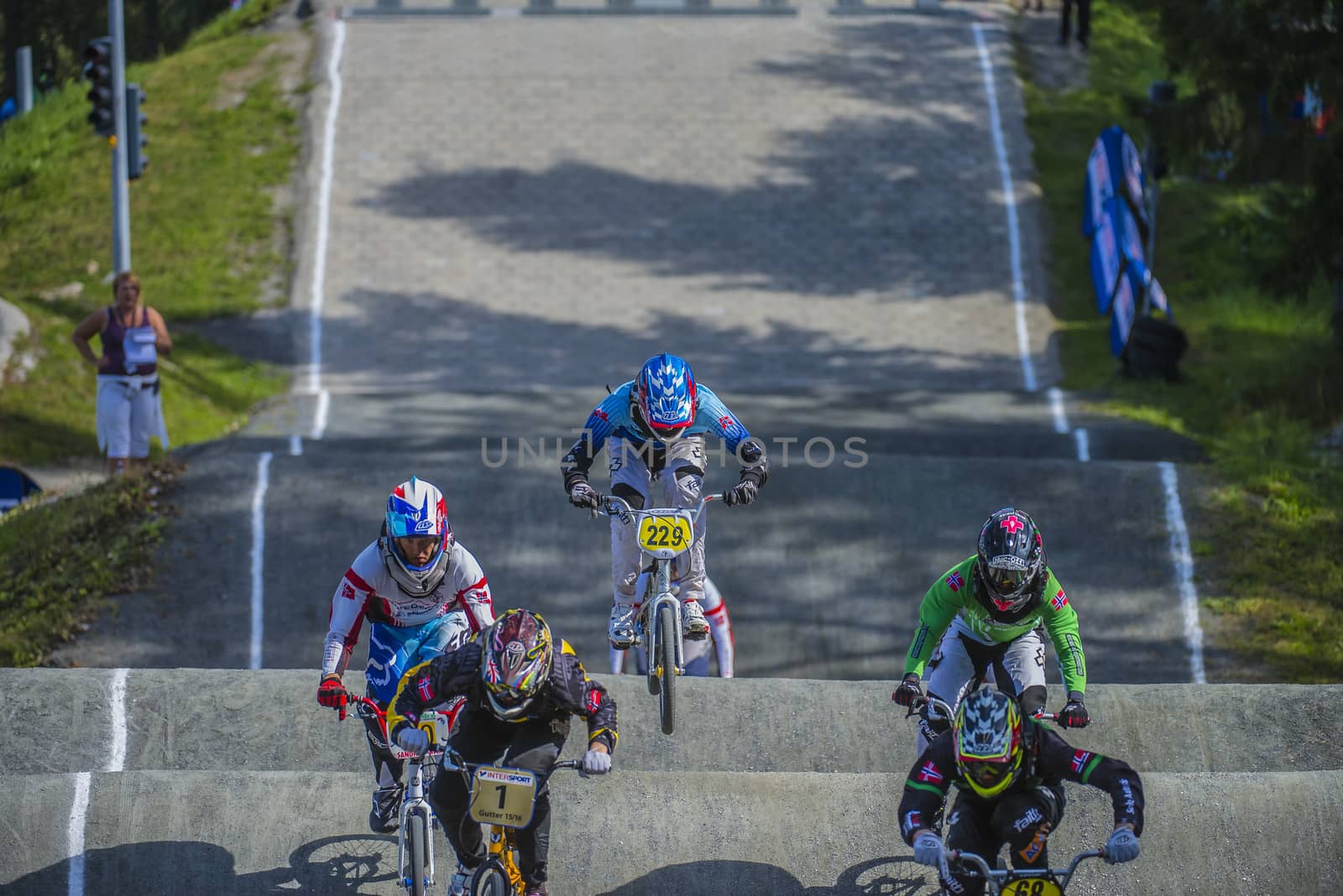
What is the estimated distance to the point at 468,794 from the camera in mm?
7816

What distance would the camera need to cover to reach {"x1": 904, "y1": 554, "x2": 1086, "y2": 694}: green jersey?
863 centimetres

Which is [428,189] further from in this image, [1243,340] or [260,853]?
[260,853]

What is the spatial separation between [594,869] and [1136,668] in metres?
6.85

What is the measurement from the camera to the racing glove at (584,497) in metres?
10.1

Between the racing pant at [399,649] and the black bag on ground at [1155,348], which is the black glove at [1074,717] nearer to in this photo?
the racing pant at [399,649]

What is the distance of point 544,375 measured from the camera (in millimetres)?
21594

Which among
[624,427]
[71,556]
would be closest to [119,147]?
[71,556]

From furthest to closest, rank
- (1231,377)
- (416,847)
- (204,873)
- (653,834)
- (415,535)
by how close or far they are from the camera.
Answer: (1231,377) → (653,834) → (204,873) → (415,535) → (416,847)

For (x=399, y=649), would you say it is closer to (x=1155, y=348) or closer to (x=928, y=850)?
(x=928, y=850)

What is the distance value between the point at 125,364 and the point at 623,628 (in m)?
7.72

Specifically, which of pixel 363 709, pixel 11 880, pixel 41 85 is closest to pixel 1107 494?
pixel 363 709

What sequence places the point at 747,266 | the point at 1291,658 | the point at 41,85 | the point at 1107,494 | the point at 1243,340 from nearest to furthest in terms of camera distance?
the point at 1291,658, the point at 1107,494, the point at 1243,340, the point at 747,266, the point at 41,85

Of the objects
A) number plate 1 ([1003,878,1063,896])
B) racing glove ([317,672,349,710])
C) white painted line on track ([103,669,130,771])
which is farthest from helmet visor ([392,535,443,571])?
number plate 1 ([1003,878,1063,896])

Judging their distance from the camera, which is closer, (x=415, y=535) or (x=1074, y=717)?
(x=1074, y=717)
